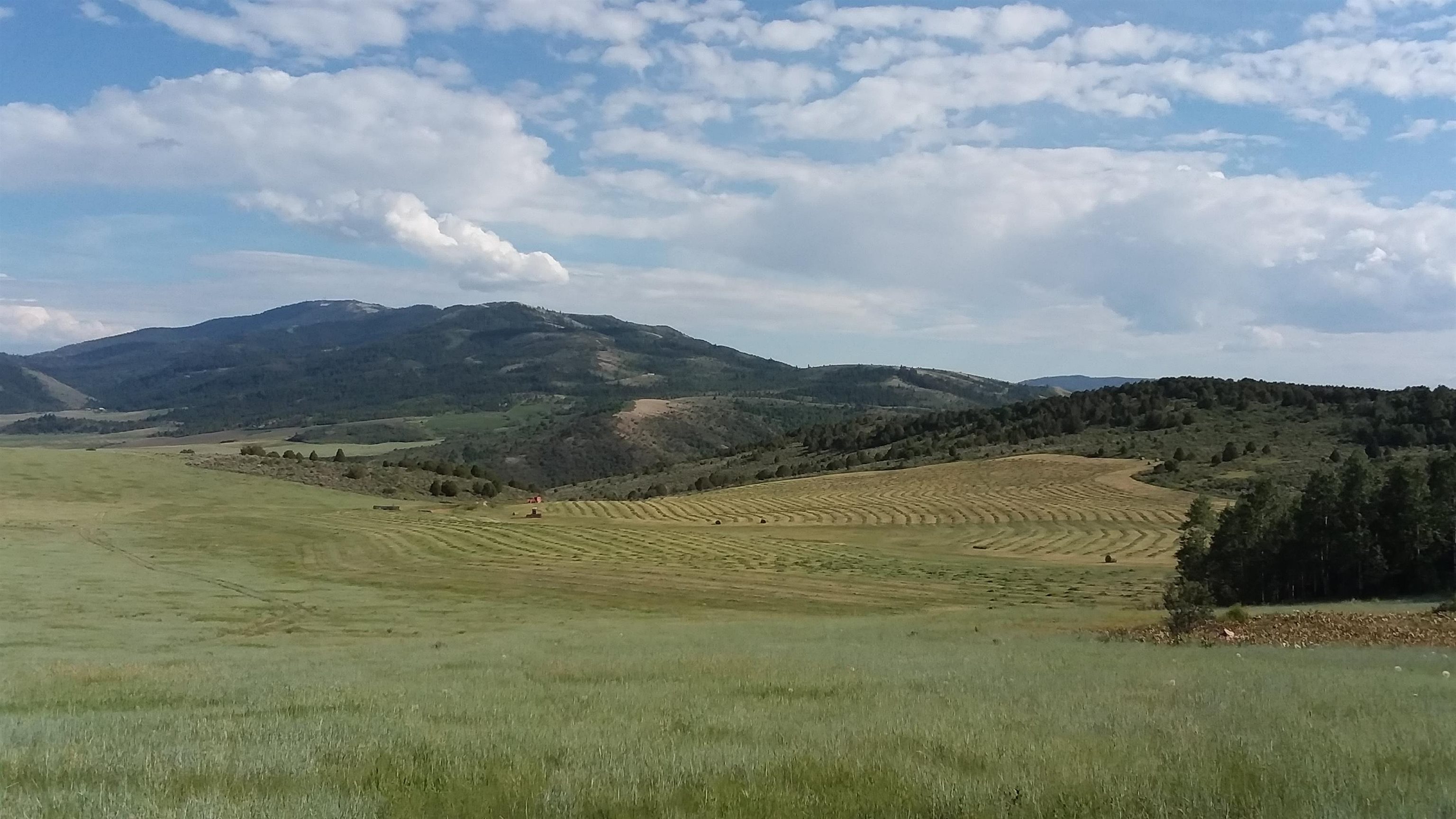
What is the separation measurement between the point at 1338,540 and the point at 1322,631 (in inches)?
1002

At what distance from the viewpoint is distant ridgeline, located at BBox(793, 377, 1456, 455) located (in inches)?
4574

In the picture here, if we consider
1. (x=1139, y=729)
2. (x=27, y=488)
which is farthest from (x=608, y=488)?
(x=1139, y=729)

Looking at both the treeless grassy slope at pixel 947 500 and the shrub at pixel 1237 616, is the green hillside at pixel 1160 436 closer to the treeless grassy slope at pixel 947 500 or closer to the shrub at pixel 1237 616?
the treeless grassy slope at pixel 947 500

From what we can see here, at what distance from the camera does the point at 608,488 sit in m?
143

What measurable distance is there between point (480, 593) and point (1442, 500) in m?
41.9

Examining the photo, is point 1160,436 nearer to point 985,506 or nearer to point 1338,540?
point 985,506

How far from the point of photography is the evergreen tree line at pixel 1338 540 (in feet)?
136

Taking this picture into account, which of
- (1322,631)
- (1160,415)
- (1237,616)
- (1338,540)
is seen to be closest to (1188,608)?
(1237,616)

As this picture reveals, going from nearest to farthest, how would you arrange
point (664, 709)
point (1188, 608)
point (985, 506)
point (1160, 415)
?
point (664, 709) < point (1188, 608) < point (985, 506) < point (1160, 415)

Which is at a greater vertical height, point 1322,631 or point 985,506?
point 1322,631

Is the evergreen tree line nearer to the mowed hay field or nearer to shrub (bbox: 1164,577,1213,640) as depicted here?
the mowed hay field

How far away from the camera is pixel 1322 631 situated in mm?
21641

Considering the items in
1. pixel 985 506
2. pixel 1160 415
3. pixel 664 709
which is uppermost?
pixel 1160 415

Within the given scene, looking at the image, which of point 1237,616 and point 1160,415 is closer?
point 1237,616
